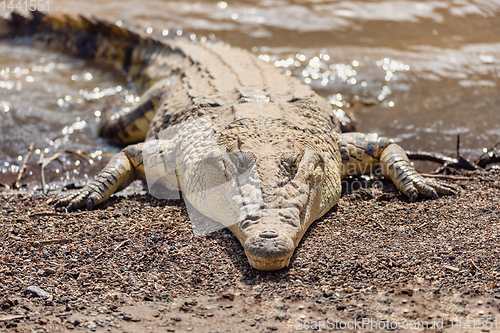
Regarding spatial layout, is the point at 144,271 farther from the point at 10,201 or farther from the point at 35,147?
the point at 35,147

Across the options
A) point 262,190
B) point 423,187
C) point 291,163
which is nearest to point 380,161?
point 423,187

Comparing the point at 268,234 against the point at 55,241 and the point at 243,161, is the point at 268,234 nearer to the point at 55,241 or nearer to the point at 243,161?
the point at 243,161

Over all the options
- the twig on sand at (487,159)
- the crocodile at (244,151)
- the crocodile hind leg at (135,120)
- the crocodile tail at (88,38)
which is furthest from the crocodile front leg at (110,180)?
the twig on sand at (487,159)

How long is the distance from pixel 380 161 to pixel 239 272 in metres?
2.29

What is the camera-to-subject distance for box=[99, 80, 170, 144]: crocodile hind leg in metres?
6.50

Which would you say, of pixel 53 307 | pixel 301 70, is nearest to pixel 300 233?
pixel 53 307

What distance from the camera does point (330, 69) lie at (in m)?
8.05

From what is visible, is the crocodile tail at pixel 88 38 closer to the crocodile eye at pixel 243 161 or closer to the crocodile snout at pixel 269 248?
the crocodile eye at pixel 243 161

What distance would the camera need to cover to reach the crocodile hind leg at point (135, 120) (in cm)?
650

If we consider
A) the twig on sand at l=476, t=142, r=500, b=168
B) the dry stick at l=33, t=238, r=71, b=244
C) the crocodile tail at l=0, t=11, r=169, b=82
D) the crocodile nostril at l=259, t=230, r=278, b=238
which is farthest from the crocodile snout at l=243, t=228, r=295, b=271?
the crocodile tail at l=0, t=11, r=169, b=82

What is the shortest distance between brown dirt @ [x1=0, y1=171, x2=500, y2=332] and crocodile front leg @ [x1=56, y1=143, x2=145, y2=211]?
20 centimetres

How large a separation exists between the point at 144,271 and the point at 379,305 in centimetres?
158

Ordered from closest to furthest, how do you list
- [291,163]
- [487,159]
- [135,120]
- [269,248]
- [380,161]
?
[269,248] < [291,163] < [380,161] < [487,159] < [135,120]

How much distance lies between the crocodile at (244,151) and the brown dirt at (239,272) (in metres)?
0.22
